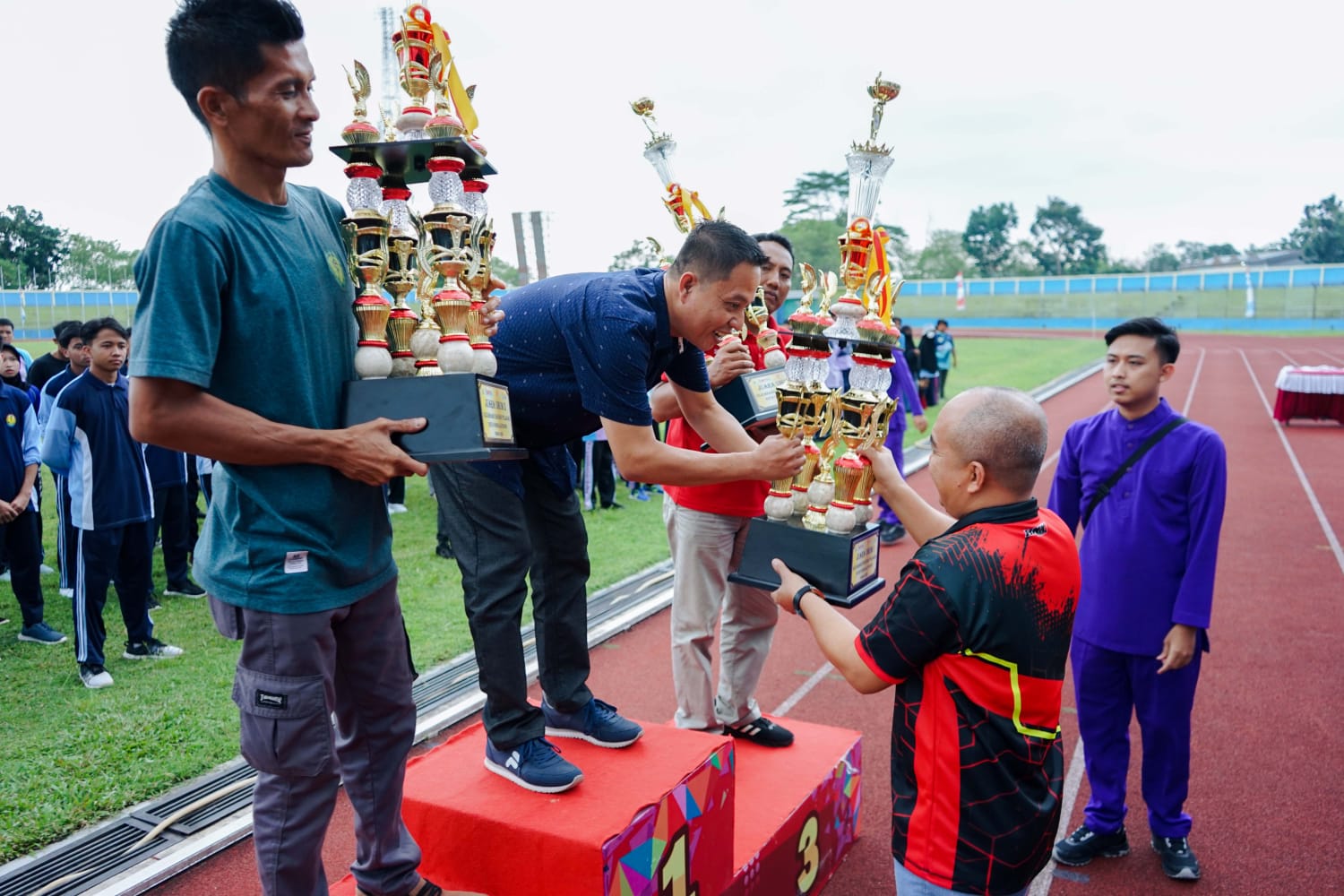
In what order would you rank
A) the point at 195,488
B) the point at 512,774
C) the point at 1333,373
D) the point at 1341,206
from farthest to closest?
the point at 1341,206, the point at 1333,373, the point at 195,488, the point at 512,774

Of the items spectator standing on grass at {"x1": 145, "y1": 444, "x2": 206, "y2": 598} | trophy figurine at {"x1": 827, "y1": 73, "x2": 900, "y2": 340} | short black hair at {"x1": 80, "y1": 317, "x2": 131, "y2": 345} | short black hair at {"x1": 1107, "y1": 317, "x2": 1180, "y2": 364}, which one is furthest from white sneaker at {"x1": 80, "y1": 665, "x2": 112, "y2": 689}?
short black hair at {"x1": 1107, "y1": 317, "x2": 1180, "y2": 364}

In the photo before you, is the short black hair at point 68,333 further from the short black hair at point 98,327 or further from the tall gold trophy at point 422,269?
the tall gold trophy at point 422,269

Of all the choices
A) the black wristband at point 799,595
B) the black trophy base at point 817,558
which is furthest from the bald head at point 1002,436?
the black trophy base at point 817,558

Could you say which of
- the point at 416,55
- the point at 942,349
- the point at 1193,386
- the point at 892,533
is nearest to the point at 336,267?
the point at 416,55

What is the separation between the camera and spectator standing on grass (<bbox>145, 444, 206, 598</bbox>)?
6.20 meters

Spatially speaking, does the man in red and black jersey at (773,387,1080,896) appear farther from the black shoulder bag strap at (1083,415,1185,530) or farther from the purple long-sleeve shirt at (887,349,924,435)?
the purple long-sleeve shirt at (887,349,924,435)

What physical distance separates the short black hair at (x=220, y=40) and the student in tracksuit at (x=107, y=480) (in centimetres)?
414

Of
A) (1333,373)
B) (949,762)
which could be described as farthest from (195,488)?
(1333,373)

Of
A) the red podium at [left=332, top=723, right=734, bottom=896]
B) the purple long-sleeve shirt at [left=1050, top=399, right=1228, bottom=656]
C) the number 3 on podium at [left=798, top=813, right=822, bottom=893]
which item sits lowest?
the number 3 on podium at [left=798, top=813, right=822, bottom=893]

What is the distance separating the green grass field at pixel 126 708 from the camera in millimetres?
3623

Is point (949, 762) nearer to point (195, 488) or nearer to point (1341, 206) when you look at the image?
point (195, 488)

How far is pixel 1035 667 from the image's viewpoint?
191 centimetres

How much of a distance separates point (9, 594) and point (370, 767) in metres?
5.87

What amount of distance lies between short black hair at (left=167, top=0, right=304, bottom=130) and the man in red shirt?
74.1 inches
